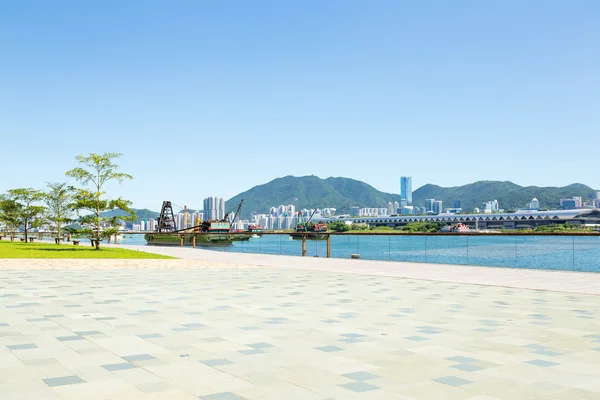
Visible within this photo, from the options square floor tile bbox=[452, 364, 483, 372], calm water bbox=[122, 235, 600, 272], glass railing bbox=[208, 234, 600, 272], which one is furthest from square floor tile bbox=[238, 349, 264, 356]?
calm water bbox=[122, 235, 600, 272]

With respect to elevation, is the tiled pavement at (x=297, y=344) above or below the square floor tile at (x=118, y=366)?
below

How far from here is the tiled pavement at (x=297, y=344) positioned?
443 centimetres

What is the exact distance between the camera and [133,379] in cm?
462

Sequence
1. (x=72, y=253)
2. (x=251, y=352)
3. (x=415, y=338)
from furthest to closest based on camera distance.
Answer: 1. (x=72, y=253)
2. (x=415, y=338)
3. (x=251, y=352)

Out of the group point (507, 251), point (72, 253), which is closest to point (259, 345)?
point (507, 251)

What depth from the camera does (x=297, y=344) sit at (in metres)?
6.18

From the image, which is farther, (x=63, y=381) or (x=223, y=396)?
(x=63, y=381)

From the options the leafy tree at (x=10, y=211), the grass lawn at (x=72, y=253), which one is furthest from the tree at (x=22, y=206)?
the grass lawn at (x=72, y=253)

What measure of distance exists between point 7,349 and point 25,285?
764cm

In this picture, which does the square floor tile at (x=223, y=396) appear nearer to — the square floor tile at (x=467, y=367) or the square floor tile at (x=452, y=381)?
the square floor tile at (x=452, y=381)

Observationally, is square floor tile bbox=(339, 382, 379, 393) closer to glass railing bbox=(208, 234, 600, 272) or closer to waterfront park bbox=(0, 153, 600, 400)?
waterfront park bbox=(0, 153, 600, 400)

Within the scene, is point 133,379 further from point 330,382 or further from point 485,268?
point 485,268

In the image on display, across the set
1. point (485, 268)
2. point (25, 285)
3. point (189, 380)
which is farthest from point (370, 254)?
point (189, 380)

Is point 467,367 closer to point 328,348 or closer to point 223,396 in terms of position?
point 328,348
